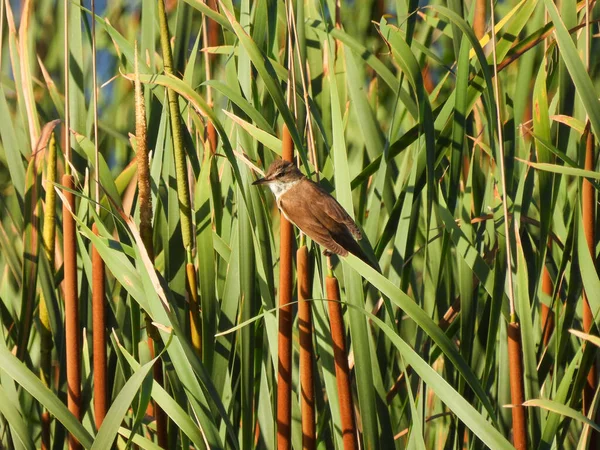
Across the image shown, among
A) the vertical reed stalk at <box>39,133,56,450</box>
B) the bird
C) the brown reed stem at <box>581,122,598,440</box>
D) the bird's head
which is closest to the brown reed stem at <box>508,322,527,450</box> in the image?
the brown reed stem at <box>581,122,598,440</box>

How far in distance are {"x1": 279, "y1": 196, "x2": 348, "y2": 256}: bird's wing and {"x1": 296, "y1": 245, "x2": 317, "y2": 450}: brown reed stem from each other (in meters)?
0.15

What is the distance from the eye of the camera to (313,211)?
6.91 ft

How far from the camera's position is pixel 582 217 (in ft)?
6.06

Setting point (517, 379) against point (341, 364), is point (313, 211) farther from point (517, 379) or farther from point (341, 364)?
point (517, 379)

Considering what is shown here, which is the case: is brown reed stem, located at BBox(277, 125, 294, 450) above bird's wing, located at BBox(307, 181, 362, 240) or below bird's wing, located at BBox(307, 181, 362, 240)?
below

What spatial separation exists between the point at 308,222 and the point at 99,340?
0.57 meters

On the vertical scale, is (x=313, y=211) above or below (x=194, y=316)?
above

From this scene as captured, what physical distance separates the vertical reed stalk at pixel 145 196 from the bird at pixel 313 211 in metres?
0.30

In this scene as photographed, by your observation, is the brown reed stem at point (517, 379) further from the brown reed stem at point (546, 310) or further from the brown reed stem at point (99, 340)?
the brown reed stem at point (99, 340)

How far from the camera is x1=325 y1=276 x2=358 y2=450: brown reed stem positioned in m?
1.67

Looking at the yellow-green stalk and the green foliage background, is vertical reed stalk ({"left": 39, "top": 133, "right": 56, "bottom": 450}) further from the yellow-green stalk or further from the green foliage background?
the yellow-green stalk

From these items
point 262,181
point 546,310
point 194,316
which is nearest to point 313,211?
point 262,181

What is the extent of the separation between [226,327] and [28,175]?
67 centimetres

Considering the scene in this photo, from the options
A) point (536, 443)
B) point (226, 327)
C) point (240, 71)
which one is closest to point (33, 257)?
point (226, 327)
